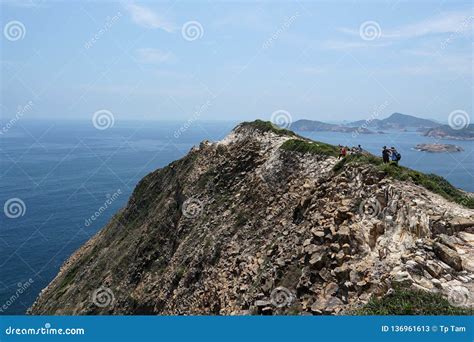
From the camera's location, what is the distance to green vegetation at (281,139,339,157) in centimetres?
3164

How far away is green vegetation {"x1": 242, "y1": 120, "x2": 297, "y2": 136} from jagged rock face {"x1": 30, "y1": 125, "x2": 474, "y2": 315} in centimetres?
62

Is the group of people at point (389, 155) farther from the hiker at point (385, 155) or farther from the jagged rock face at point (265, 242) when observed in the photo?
the jagged rock face at point (265, 242)

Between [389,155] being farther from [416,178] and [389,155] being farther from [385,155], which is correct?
[416,178]

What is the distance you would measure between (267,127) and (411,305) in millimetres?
31320

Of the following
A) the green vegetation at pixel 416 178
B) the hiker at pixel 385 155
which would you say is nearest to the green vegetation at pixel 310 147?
the green vegetation at pixel 416 178

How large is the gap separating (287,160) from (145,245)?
65.6 feet

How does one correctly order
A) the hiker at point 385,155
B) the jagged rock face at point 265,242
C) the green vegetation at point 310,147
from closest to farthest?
the jagged rock face at point 265,242 < the hiker at point 385,155 < the green vegetation at point 310,147

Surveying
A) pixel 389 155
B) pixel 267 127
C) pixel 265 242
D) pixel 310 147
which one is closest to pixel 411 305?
pixel 389 155

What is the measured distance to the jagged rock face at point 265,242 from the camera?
54.8 feet

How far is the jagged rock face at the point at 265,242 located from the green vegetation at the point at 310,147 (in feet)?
2.62

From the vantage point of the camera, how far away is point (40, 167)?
159500mm

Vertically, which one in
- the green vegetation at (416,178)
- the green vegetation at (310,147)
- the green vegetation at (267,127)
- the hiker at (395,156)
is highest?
the green vegetation at (267,127)

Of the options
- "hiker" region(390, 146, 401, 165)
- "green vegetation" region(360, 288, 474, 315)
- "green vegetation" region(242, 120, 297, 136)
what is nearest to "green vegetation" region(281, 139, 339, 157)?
"green vegetation" region(242, 120, 297, 136)

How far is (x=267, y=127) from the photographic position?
1676 inches
